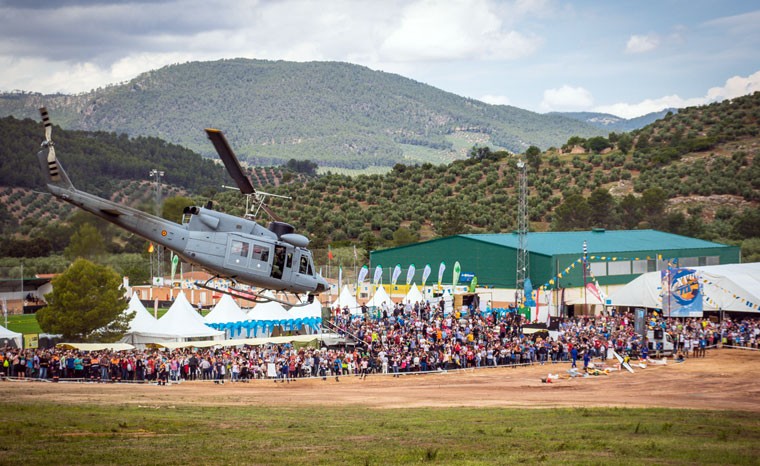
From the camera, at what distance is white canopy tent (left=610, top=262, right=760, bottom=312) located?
50.1 m

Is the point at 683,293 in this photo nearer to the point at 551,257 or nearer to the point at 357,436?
the point at 551,257

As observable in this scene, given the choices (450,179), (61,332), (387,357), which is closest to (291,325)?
(387,357)

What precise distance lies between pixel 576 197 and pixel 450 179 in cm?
3029

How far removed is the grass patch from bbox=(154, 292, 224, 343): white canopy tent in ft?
50.9

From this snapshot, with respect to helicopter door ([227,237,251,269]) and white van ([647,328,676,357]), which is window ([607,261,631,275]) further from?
helicopter door ([227,237,251,269])

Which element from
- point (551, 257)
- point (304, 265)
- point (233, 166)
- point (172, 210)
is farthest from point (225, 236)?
point (551, 257)

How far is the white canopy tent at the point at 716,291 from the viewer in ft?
164

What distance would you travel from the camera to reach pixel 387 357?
37750 millimetres

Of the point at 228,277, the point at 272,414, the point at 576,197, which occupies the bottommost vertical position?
the point at 272,414

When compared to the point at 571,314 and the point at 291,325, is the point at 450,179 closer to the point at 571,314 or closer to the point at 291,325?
the point at 571,314

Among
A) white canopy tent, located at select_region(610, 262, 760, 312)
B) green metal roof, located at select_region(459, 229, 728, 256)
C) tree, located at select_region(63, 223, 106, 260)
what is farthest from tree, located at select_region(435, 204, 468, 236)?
tree, located at select_region(63, 223, 106, 260)

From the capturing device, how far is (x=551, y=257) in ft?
197

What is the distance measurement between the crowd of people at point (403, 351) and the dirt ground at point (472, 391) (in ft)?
2.91

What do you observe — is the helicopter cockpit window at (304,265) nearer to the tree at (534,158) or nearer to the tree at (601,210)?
the tree at (601,210)
